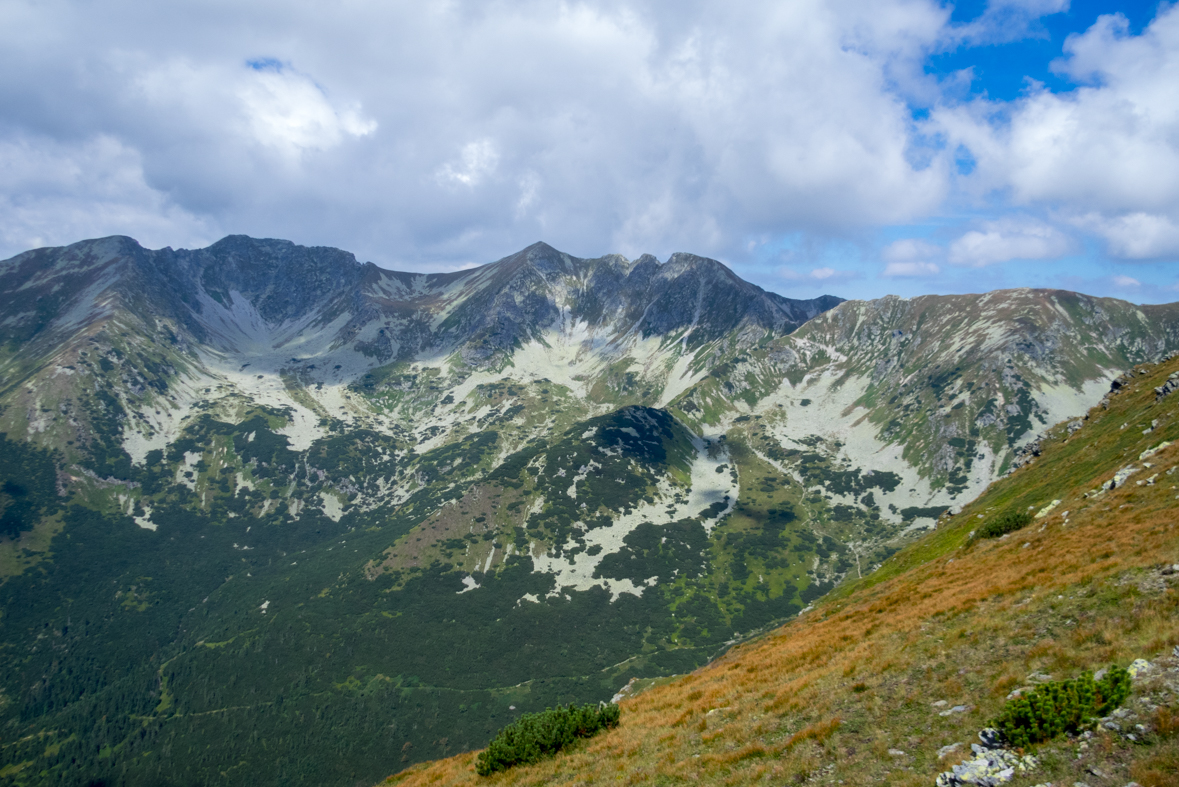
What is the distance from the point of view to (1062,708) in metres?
13.4

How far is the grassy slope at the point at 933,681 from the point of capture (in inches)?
586

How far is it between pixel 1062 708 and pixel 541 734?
75.5 ft

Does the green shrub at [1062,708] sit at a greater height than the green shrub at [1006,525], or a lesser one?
greater

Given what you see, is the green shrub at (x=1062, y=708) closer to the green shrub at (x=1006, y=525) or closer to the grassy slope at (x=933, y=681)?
the grassy slope at (x=933, y=681)

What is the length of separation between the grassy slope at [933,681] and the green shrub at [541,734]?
0.98 meters

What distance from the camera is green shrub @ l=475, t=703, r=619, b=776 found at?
26.6 meters

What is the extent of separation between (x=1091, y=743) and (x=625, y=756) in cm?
1729

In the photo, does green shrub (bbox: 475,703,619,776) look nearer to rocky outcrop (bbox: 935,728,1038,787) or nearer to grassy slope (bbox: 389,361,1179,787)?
grassy slope (bbox: 389,361,1179,787)

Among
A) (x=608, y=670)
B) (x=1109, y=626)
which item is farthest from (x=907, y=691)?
(x=608, y=670)

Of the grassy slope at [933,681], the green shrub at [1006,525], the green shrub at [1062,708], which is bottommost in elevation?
the green shrub at [1006,525]

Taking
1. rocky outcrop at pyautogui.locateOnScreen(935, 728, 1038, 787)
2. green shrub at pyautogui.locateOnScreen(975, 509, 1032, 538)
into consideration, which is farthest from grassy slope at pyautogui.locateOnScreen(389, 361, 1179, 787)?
green shrub at pyautogui.locateOnScreen(975, 509, 1032, 538)

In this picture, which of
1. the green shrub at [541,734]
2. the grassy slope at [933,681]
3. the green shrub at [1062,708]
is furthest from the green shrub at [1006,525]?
the green shrub at [541,734]

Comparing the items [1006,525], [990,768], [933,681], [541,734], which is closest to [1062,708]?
[990,768]

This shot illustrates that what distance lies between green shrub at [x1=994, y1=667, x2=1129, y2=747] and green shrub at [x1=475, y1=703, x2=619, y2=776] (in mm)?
18613
